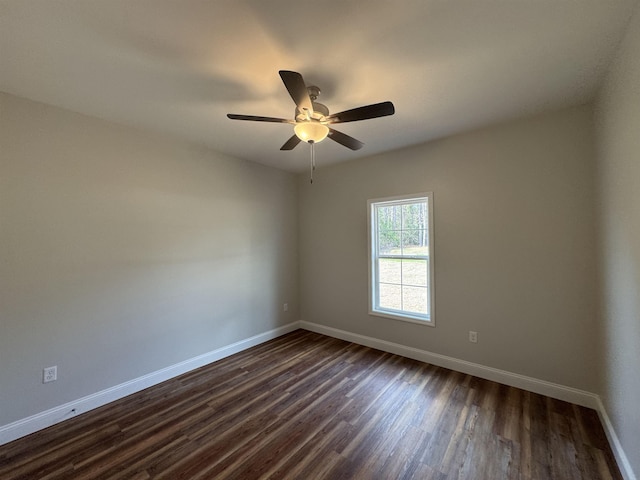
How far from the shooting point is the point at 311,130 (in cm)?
191

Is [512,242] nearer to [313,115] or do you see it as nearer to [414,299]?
[414,299]

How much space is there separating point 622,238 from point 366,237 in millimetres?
2393

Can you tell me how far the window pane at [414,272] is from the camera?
10.7 ft

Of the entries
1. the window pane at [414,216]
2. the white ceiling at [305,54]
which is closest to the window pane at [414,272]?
the window pane at [414,216]

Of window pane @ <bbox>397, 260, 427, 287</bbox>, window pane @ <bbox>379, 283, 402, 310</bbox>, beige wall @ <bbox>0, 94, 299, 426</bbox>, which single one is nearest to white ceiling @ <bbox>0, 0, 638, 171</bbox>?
beige wall @ <bbox>0, 94, 299, 426</bbox>

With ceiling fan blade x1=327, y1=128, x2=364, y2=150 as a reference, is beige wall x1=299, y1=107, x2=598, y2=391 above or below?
below

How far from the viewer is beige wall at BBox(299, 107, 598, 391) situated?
2.30m

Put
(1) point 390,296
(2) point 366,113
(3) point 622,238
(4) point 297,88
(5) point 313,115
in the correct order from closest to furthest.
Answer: (4) point 297,88
(3) point 622,238
(2) point 366,113
(5) point 313,115
(1) point 390,296

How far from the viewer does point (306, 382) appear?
274 cm

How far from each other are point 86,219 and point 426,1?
2.97 meters

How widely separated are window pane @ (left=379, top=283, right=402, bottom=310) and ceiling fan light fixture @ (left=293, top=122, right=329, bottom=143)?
232 centimetres

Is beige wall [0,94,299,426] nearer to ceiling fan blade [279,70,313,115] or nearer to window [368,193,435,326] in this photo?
window [368,193,435,326]

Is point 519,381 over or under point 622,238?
under

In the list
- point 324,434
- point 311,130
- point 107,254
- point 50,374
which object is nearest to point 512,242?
point 311,130
